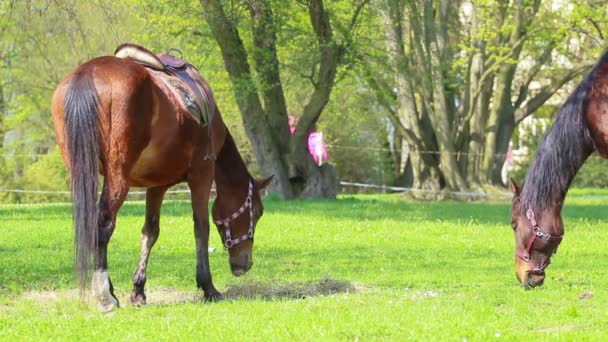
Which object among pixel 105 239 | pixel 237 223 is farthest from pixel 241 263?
pixel 105 239

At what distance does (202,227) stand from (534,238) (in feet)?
10.2

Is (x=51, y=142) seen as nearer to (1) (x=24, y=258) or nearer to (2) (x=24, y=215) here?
(2) (x=24, y=215)

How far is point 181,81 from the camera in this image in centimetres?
902

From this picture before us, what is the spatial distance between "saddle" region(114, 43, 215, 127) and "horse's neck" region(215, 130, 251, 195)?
0.71 m

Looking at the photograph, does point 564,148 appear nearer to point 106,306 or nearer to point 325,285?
point 325,285

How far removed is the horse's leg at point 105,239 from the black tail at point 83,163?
0.16 m

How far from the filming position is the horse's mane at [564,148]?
9.30m

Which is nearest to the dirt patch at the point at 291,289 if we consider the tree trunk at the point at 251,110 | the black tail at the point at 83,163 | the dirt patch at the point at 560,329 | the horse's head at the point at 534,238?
the horse's head at the point at 534,238

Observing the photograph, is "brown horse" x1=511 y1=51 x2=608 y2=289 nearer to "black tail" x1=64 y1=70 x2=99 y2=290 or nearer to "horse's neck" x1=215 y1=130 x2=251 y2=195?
"horse's neck" x1=215 y1=130 x2=251 y2=195

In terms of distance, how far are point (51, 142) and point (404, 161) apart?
46.2 ft

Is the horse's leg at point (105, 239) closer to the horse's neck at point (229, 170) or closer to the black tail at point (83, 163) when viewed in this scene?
the black tail at point (83, 163)

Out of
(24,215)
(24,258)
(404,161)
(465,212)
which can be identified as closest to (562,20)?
(465,212)

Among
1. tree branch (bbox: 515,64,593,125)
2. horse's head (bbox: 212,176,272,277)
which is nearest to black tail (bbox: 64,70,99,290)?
horse's head (bbox: 212,176,272,277)

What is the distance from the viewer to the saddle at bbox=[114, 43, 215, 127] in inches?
348
